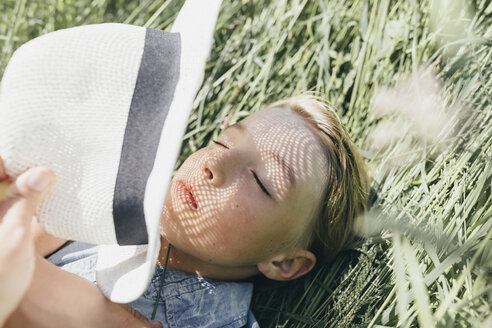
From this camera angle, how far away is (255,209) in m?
0.96

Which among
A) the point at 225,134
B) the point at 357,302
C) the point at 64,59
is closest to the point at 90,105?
the point at 64,59

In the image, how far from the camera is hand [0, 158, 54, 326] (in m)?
0.61

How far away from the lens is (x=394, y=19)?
137 centimetres

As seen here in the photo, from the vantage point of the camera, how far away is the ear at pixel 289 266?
3.59 ft

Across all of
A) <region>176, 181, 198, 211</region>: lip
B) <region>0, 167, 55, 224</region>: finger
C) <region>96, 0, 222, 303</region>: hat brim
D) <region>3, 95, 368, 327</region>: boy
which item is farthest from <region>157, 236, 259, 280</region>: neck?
<region>0, 167, 55, 224</region>: finger

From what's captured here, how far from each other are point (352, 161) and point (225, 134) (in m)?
0.34

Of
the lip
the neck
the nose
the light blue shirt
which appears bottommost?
the light blue shirt

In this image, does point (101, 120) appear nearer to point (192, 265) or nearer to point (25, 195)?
point (25, 195)

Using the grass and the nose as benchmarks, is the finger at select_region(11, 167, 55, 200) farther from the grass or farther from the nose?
the grass

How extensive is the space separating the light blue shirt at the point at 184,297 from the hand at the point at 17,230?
16.6 inches

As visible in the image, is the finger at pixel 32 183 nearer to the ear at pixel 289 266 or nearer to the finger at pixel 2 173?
the finger at pixel 2 173

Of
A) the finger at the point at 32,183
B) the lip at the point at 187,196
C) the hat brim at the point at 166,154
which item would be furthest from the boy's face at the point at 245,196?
the finger at the point at 32,183

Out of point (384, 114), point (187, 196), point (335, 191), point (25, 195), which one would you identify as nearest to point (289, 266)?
point (335, 191)

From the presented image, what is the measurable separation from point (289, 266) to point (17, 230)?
26.0 inches
